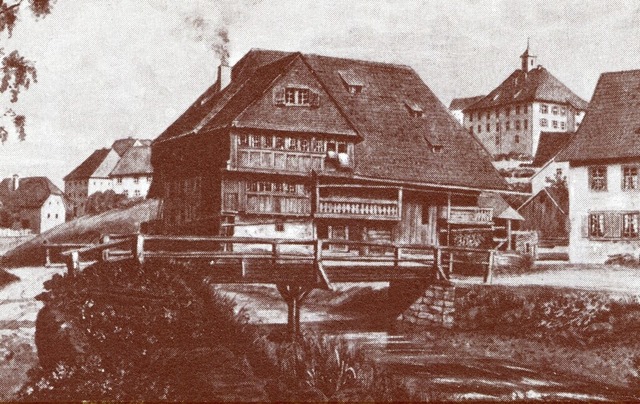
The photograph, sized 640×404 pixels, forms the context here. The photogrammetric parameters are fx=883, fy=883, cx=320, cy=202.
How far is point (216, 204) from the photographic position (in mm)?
19031

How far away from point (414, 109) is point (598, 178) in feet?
26.9

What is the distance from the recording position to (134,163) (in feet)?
108

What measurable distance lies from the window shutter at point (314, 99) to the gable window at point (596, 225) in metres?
7.05

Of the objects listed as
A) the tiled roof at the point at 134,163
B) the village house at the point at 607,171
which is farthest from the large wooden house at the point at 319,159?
the tiled roof at the point at 134,163

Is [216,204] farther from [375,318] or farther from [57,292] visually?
[57,292]

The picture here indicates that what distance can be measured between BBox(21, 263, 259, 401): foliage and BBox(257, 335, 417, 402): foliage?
0.45 m

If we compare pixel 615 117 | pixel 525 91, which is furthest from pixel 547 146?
pixel 615 117

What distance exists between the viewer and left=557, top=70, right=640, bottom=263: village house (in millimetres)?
12594

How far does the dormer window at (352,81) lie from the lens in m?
22.3

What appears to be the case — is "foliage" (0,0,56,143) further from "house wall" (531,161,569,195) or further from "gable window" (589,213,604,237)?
"house wall" (531,161,569,195)

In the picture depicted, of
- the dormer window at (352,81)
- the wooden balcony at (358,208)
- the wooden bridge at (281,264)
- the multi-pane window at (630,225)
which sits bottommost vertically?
the wooden bridge at (281,264)

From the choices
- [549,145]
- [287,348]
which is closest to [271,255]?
[287,348]

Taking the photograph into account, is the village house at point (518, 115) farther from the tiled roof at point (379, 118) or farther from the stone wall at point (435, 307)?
the stone wall at point (435, 307)

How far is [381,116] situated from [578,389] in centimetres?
1261
